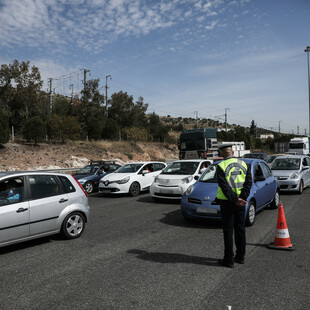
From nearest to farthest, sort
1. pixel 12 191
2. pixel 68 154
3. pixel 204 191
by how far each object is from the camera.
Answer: pixel 12 191 < pixel 204 191 < pixel 68 154

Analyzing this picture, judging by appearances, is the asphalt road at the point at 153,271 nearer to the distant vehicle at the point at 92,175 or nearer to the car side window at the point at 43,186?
the car side window at the point at 43,186

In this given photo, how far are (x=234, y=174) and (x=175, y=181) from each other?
20.1 feet

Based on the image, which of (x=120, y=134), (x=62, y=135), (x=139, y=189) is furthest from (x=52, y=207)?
(x=120, y=134)

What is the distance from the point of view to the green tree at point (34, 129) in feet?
94.8

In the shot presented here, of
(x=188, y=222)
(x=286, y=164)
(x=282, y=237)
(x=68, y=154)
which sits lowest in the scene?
(x=188, y=222)

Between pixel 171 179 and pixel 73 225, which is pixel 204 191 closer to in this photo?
pixel 73 225

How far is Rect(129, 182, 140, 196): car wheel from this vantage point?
1261 centimetres

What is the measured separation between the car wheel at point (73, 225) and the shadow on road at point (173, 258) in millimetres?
1490

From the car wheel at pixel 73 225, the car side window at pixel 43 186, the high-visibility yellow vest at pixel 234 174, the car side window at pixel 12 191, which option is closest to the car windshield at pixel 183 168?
the car wheel at pixel 73 225

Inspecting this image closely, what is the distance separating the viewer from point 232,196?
4461 millimetres

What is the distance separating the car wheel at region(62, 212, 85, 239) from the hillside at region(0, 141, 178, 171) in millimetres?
19855

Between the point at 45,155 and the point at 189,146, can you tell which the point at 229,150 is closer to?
the point at 189,146

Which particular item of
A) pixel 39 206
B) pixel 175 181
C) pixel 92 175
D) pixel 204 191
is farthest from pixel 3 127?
pixel 204 191

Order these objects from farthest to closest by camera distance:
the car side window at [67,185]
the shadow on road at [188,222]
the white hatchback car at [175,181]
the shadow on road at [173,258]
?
the white hatchback car at [175,181] < the shadow on road at [188,222] < the car side window at [67,185] < the shadow on road at [173,258]
